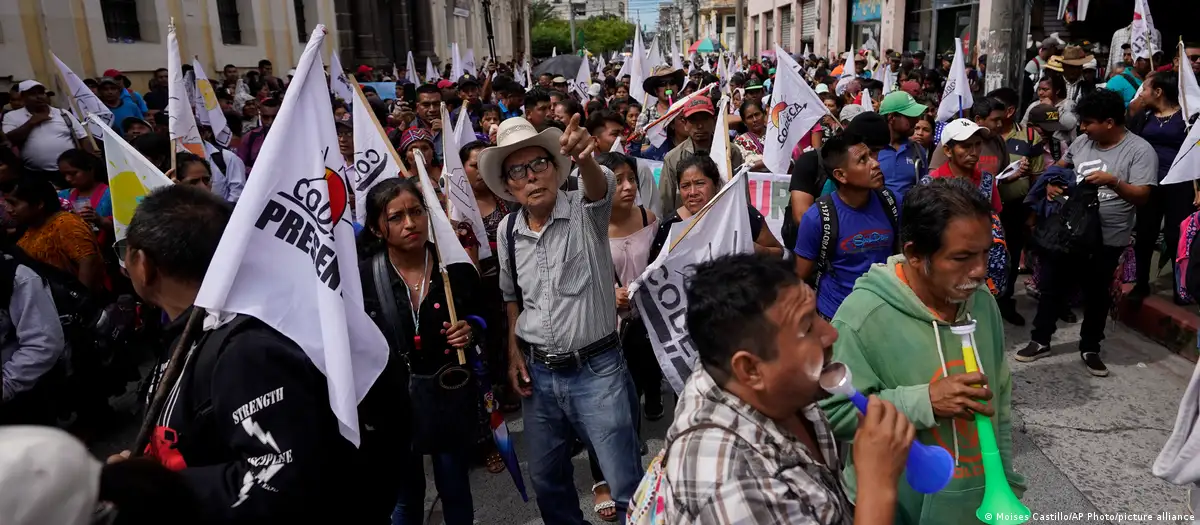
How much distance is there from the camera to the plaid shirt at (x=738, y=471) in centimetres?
140

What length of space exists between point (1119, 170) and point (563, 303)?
158 inches

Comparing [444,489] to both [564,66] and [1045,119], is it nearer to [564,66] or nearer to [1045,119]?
[1045,119]

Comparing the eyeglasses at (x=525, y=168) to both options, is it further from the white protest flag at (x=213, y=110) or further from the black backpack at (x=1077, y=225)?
the white protest flag at (x=213, y=110)

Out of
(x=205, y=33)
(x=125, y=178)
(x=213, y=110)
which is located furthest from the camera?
(x=205, y=33)

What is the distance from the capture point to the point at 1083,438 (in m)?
4.25

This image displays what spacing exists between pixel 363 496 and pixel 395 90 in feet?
43.3

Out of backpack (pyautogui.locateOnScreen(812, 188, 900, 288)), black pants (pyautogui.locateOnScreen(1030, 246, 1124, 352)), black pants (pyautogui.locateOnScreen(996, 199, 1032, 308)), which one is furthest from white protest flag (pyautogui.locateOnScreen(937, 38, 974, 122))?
backpack (pyautogui.locateOnScreen(812, 188, 900, 288))

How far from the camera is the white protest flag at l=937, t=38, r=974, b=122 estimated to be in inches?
317

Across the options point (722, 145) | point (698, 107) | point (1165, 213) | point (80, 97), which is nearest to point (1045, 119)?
point (1165, 213)

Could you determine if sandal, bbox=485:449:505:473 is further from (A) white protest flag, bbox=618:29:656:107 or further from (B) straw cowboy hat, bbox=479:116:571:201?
(A) white protest flag, bbox=618:29:656:107

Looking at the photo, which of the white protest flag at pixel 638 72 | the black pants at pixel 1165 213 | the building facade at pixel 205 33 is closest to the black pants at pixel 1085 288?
the black pants at pixel 1165 213

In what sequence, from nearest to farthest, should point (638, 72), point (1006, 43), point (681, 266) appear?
point (681, 266), point (1006, 43), point (638, 72)

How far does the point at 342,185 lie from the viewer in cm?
226

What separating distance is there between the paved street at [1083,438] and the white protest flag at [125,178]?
168cm
